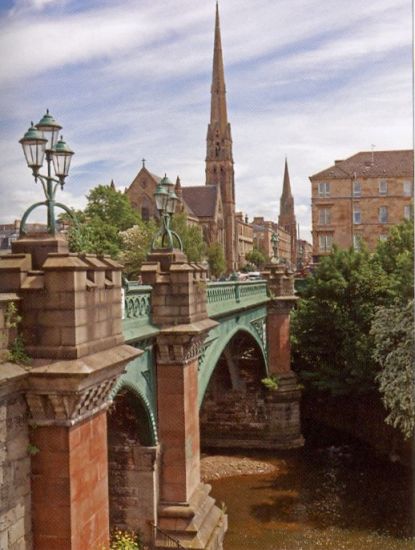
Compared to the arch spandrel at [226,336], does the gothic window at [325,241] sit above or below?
above

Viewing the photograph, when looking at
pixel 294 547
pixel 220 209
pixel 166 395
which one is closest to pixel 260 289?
pixel 294 547

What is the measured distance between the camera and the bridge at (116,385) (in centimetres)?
774

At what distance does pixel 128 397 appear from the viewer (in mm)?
13773

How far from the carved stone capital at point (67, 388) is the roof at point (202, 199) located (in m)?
89.1

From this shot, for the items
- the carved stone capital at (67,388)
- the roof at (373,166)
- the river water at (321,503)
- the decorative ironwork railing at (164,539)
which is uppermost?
the roof at (373,166)

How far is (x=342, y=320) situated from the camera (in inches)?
1193

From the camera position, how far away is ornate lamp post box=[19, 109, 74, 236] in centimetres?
801

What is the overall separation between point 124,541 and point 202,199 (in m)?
87.6

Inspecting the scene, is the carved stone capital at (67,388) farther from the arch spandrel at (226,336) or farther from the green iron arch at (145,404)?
the arch spandrel at (226,336)

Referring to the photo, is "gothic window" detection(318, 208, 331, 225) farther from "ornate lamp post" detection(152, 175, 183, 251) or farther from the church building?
"ornate lamp post" detection(152, 175, 183, 251)

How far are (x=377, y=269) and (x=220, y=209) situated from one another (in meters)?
71.1

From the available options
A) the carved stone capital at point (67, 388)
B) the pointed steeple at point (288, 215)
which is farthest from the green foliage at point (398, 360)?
the pointed steeple at point (288, 215)

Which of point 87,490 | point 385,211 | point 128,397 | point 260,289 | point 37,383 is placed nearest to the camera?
point 37,383

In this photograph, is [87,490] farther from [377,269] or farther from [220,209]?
[220,209]
